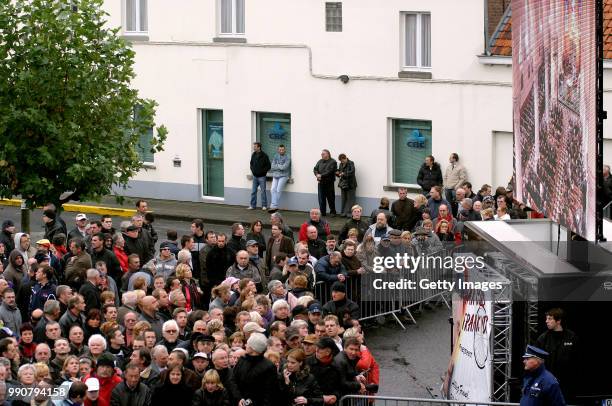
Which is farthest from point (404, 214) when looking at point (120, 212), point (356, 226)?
point (120, 212)

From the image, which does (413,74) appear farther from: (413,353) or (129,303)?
(129,303)

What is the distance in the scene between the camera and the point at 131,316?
1894 centimetres

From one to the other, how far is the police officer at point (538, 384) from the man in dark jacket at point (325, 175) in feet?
59.3

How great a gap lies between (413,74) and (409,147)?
157cm

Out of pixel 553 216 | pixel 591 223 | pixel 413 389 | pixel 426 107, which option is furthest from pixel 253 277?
pixel 426 107

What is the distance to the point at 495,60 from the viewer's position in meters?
31.7

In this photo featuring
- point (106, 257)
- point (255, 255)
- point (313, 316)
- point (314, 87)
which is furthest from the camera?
point (314, 87)

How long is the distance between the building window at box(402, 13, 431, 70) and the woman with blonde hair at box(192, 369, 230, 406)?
18068mm

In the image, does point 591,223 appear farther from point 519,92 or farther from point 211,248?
point 211,248

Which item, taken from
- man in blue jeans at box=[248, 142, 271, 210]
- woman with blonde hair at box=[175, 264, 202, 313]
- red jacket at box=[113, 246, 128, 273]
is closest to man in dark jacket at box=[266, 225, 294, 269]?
red jacket at box=[113, 246, 128, 273]

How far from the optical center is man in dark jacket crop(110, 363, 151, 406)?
643 inches

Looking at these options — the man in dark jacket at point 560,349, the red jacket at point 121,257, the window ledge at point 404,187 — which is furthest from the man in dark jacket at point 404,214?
the man in dark jacket at point 560,349

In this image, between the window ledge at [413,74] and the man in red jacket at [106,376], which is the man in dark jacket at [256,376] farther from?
the window ledge at [413,74]

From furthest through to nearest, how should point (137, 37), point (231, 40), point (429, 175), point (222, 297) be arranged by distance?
point (137, 37) < point (231, 40) < point (429, 175) < point (222, 297)
